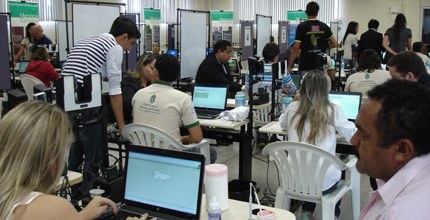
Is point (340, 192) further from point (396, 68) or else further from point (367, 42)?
point (367, 42)

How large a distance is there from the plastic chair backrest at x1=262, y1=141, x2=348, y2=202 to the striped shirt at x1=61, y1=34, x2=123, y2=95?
1.35m

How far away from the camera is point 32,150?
4.53 feet

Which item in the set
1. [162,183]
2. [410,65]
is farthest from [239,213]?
[410,65]

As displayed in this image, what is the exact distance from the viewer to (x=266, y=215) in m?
1.86

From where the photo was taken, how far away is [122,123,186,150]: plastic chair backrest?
10.8 ft

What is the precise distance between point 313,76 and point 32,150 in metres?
2.12

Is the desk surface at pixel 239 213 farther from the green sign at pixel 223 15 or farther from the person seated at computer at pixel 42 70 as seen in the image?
the green sign at pixel 223 15

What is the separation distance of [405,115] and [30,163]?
3.34 feet

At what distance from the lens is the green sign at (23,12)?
340 inches

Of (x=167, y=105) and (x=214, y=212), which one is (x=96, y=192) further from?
(x=167, y=105)

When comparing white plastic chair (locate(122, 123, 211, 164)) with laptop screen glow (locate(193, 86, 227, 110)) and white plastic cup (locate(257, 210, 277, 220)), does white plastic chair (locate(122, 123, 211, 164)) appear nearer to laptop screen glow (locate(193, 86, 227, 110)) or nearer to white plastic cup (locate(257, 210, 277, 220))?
laptop screen glow (locate(193, 86, 227, 110))

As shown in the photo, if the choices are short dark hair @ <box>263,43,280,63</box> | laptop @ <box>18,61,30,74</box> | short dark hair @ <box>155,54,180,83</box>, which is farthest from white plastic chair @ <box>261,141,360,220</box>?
laptop @ <box>18,61,30,74</box>

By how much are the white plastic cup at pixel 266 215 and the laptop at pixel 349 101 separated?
2300 mm

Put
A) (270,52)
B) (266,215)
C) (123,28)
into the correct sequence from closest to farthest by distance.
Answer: (266,215), (123,28), (270,52)
